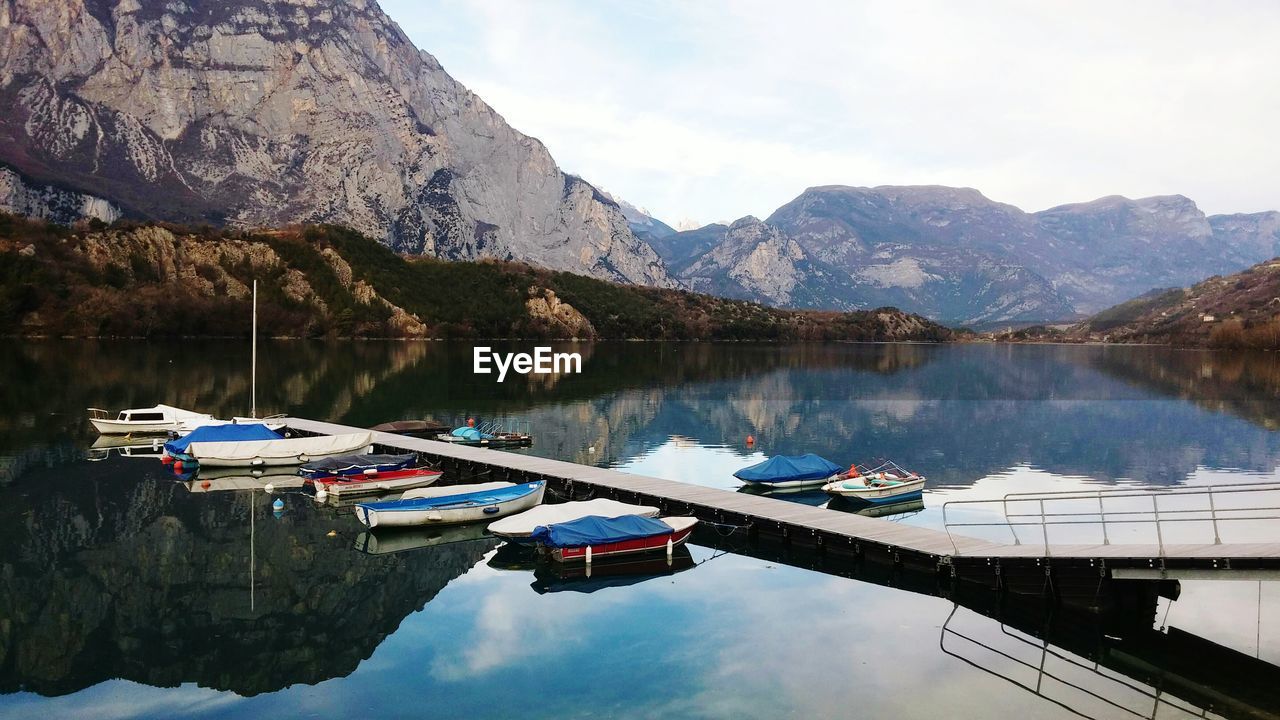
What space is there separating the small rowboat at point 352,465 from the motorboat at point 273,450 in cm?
392

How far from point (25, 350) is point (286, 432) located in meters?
88.5

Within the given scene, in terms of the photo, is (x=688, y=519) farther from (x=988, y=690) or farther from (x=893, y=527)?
(x=988, y=690)

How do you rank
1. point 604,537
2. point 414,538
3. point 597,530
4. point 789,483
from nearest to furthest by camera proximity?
1. point 604,537
2. point 597,530
3. point 414,538
4. point 789,483

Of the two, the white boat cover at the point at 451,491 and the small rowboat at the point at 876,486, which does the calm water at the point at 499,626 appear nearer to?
the small rowboat at the point at 876,486

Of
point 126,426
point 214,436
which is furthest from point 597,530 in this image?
point 126,426

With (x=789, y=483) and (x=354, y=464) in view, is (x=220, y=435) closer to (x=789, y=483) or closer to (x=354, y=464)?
(x=354, y=464)

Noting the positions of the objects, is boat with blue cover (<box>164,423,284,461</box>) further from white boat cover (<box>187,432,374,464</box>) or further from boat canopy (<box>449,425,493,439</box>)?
boat canopy (<box>449,425,493,439</box>)

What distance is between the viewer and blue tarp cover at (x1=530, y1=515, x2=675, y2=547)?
2906 cm

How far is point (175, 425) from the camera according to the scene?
55.9 metres

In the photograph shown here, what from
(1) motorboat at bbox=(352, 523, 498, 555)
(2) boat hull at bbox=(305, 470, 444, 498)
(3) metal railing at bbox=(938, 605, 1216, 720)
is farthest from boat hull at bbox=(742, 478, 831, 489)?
(3) metal railing at bbox=(938, 605, 1216, 720)

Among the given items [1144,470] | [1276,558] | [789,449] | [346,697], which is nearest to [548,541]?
[346,697]

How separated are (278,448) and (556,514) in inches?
845

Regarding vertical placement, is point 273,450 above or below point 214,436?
below

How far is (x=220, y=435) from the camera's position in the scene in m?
46.1
